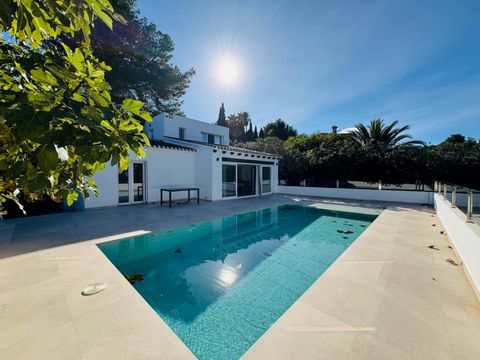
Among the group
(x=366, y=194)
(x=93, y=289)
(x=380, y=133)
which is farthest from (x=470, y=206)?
(x=380, y=133)

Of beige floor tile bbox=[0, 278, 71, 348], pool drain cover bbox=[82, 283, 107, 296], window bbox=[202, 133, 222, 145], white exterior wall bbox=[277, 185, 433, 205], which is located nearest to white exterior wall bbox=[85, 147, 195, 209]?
window bbox=[202, 133, 222, 145]

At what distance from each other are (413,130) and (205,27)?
19.9 m

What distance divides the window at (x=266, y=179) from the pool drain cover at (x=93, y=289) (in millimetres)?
15268

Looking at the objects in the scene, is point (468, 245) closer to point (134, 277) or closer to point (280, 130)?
point (134, 277)

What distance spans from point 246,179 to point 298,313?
45.9 ft

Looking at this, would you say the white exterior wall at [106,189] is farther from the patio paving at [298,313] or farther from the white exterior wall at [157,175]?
the patio paving at [298,313]

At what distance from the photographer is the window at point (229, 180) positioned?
15.2 m

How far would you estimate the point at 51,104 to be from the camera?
103cm

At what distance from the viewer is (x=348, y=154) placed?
Result: 16.5 metres

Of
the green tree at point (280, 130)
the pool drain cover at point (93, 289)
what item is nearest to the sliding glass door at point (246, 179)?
the pool drain cover at point (93, 289)

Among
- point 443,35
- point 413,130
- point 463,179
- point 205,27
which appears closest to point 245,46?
point 205,27

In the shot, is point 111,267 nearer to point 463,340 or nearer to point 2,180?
point 2,180

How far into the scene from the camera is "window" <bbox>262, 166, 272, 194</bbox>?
1831 centimetres

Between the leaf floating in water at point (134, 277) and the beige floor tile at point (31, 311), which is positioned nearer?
the beige floor tile at point (31, 311)
